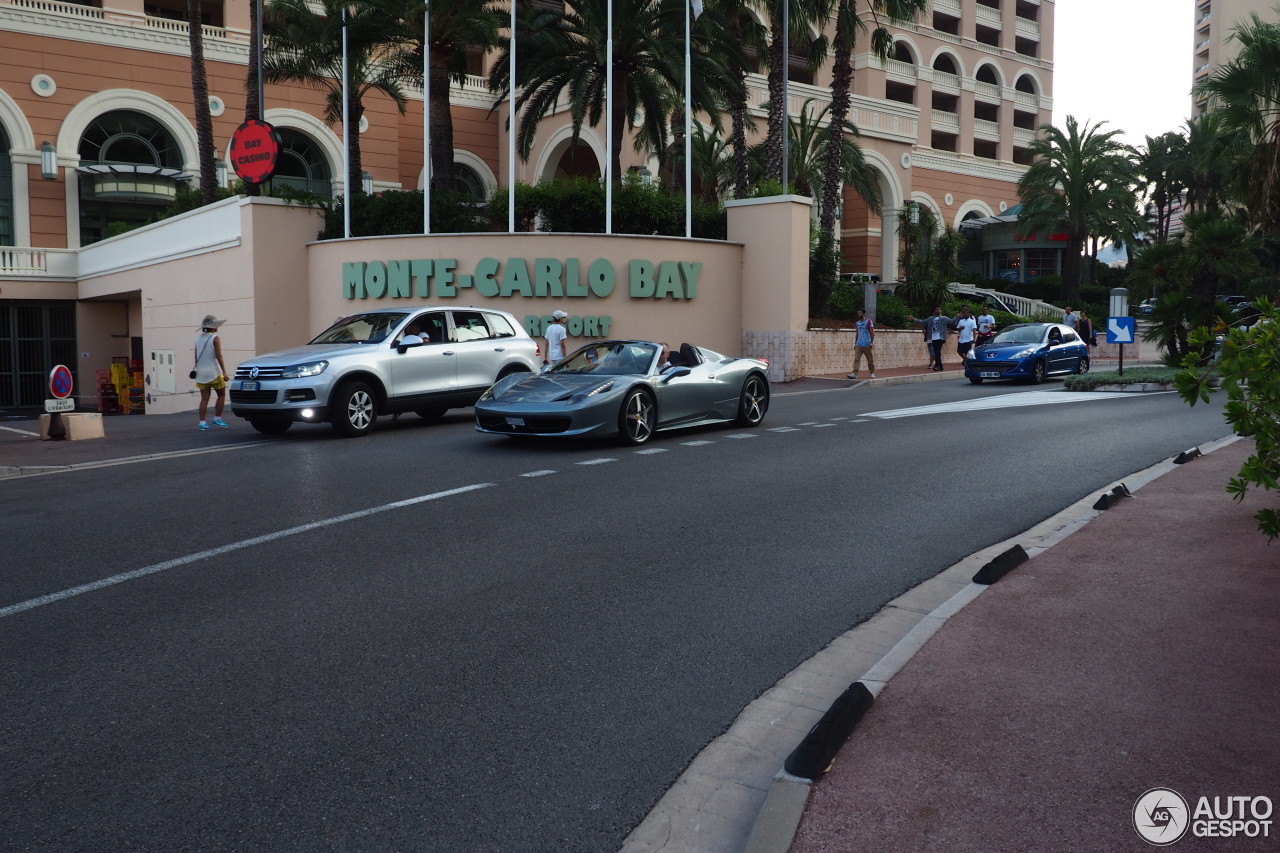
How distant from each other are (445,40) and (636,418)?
659 inches

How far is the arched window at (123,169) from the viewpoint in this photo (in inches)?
1423

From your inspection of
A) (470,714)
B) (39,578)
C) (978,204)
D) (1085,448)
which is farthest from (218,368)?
(978,204)

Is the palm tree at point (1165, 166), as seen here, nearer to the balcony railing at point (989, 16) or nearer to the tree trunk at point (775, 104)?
the balcony railing at point (989, 16)

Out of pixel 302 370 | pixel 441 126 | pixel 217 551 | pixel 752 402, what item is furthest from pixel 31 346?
pixel 217 551

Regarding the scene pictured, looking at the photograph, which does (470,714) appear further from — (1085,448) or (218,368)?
(218,368)

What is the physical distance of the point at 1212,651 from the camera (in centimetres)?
472

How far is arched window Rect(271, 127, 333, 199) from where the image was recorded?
3969 centimetres

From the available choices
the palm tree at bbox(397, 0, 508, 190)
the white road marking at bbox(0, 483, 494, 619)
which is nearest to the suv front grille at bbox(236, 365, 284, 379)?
the white road marking at bbox(0, 483, 494, 619)

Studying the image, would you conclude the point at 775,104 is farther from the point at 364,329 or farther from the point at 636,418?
the point at 636,418

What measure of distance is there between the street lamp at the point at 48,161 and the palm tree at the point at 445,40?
1501cm

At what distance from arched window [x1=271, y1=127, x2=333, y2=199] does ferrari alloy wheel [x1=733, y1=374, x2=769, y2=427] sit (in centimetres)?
2967

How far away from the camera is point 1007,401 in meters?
19.4

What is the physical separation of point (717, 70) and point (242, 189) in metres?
12.8

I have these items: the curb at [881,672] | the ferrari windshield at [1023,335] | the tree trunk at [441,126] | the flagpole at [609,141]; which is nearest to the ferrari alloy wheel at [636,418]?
the curb at [881,672]
